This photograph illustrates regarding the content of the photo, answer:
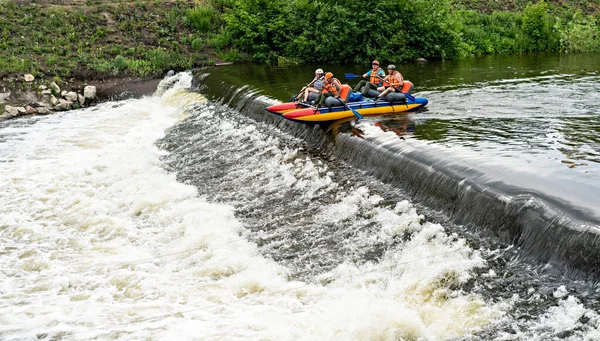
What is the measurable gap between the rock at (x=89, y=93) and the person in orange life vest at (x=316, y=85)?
13.5 meters

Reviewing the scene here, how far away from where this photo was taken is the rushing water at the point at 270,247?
685cm

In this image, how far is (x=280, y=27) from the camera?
1214 inches

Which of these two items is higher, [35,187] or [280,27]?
[280,27]

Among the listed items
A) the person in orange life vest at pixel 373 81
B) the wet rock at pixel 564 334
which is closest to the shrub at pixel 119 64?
the person in orange life vest at pixel 373 81

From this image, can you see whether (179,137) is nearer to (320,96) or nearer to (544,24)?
(320,96)

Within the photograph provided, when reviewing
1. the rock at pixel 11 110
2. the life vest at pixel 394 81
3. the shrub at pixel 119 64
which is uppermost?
the shrub at pixel 119 64

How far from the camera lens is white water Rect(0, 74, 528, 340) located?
22.5 ft

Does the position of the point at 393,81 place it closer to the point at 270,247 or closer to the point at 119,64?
the point at 270,247

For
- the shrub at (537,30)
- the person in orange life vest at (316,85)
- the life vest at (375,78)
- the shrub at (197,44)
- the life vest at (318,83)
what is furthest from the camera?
the shrub at (537,30)

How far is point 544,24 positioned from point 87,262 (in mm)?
35505

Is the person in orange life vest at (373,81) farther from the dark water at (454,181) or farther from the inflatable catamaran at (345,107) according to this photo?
the dark water at (454,181)

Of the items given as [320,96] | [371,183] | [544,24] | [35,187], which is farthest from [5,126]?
[544,24]

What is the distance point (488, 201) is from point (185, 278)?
464 cm

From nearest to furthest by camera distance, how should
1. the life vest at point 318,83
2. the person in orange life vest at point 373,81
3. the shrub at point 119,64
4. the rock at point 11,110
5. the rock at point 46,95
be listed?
the life vest at point 318,83, the person in orange life vest at point 373,81, the rock at point 11,110, the rock at point 46,95, the shrub at point 119,64
